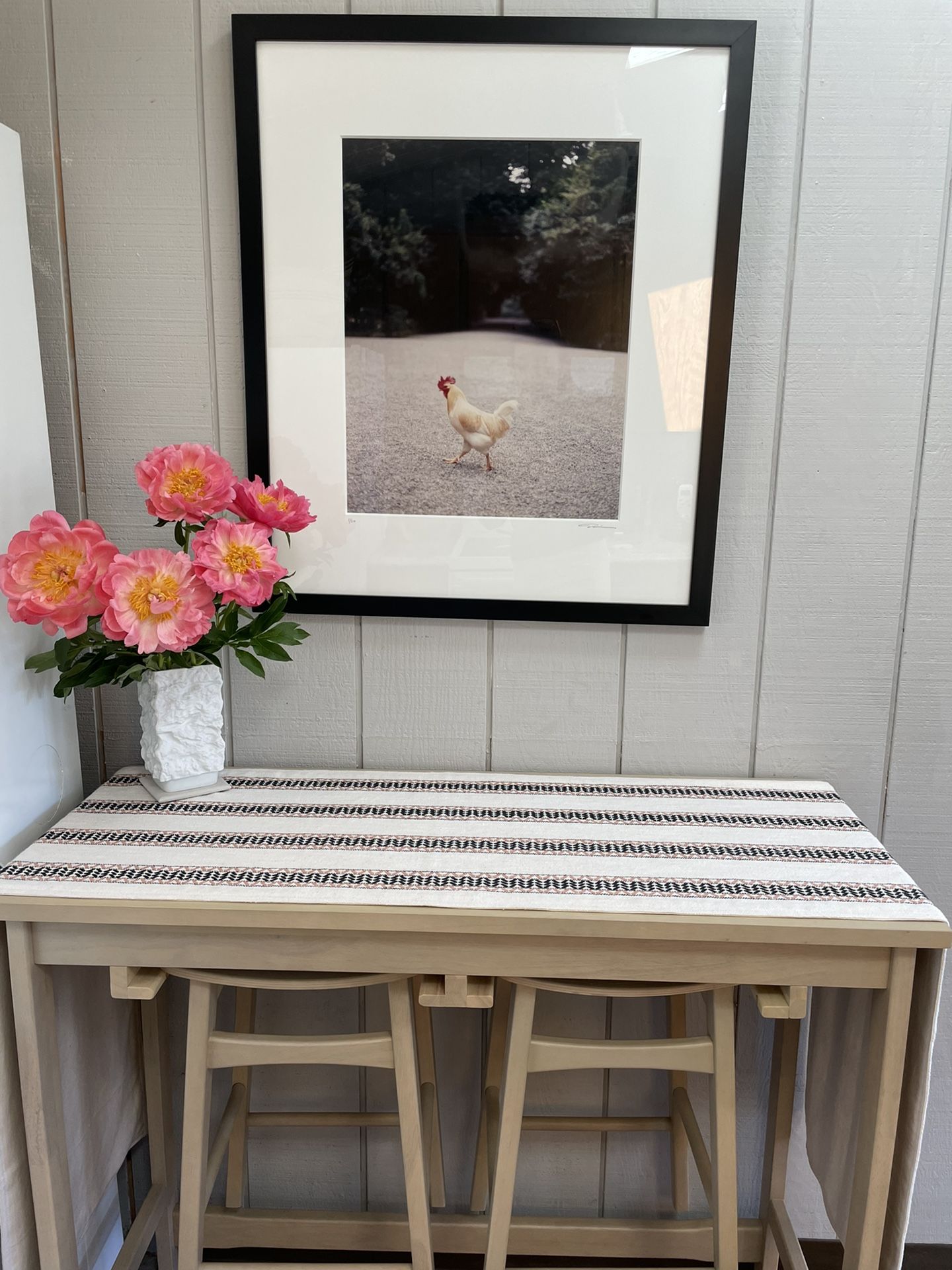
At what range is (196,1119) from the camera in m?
1.14

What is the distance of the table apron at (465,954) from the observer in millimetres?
1083

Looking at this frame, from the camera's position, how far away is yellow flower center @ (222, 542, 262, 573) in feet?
3.88

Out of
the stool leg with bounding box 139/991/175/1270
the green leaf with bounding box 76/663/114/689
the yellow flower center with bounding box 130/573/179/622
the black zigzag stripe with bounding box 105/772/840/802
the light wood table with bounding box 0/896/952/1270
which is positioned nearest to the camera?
the light wood table with bounding box 0/896/952/1270

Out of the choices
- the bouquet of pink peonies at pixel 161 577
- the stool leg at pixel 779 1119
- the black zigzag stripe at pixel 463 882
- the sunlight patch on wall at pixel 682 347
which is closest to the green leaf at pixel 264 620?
the bouquet of pink peonies at pixel 161 577

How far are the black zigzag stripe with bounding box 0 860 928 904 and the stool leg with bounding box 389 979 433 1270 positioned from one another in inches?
5.8

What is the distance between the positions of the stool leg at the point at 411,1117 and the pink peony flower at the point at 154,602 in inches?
21.5

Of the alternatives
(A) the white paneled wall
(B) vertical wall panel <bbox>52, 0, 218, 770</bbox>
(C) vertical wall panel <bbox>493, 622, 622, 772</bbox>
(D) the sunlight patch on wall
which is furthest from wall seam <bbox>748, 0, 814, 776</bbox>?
(B) vertical wall panel <bbox>52, 0, 218, 770</bbox>

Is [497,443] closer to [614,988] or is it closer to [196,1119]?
[614,988]

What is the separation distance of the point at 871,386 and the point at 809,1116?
3.79ft

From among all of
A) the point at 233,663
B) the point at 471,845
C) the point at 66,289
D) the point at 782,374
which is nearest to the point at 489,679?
the point at 471,845

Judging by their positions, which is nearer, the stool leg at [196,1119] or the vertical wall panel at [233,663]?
the stool leg at [196,1119]

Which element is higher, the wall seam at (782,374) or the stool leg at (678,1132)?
the wall seam at (782,374)

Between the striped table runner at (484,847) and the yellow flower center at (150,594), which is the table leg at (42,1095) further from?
the yellow flower center at (150,594)

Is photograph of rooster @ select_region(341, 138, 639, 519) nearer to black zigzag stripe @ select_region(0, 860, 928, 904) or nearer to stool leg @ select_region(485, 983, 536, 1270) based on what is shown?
black zigzag stripe @ select_region(0, 860, 928, 904)
